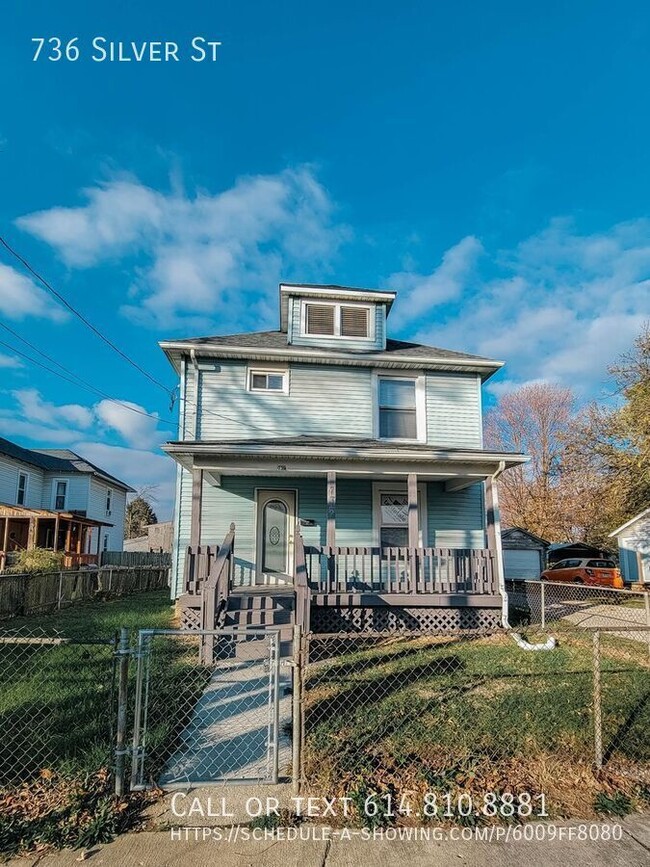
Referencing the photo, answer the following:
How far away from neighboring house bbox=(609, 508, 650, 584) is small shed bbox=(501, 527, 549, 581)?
3.31 metres

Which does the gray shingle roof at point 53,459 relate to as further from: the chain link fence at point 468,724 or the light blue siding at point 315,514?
the chain link fence at point 468,724

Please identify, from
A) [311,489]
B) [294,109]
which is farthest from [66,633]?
[294,109]

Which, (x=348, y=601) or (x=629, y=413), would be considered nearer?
(x=348, y=601)

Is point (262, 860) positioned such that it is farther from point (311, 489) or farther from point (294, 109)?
point (294, 109)

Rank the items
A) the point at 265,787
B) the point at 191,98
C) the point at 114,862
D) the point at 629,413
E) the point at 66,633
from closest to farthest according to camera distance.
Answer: the point at 114,862 → the point at 265,787 → the point at 66,633 → the point at 191,98 → the point at 629,413

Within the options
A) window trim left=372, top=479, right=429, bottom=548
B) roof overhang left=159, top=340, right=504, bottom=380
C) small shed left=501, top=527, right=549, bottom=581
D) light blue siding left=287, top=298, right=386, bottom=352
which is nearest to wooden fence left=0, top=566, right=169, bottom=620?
roof overhang left=159, top=340, right=504, bottom=380

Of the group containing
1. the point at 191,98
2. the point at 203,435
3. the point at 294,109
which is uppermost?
the point at 294,109

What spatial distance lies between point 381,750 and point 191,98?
10.4m

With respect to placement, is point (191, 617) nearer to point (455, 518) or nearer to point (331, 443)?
point (331, 443)

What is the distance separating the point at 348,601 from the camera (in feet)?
27.9

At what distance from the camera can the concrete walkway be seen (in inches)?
144

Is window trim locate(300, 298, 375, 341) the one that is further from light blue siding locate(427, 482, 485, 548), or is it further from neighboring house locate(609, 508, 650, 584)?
neighboring house locate(609, 508, 650, 584)

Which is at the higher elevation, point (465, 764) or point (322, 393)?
point (322, 393)

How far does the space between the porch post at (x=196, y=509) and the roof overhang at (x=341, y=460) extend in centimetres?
21
